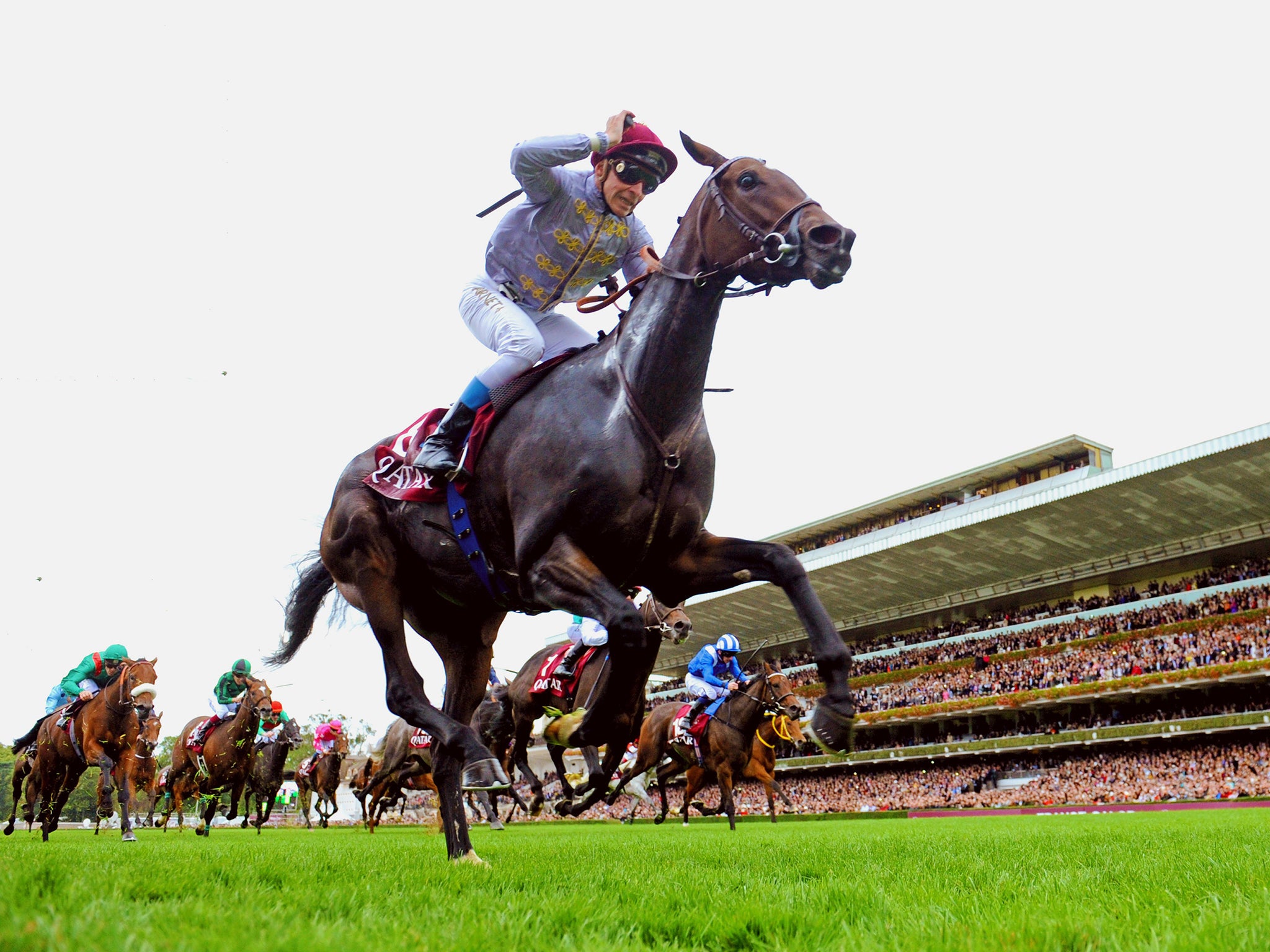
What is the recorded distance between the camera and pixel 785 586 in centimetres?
466

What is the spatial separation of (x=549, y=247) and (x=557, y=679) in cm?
777

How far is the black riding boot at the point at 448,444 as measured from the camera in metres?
5.30

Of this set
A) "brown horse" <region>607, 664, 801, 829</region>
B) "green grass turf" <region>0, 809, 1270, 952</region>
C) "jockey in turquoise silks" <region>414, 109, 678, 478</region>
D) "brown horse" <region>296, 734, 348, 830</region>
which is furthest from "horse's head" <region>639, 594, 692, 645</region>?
"brown horse" <region>296, 734, 348, 830</region>

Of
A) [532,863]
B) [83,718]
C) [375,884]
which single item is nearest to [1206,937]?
[375,884]

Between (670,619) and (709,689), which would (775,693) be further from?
(670,619)

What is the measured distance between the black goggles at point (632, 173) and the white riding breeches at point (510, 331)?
0.91 m

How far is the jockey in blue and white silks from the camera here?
52.7 feet

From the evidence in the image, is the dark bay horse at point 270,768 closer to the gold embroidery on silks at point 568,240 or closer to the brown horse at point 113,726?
the brown horse at point 113,726

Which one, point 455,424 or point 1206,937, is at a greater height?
point 455,424

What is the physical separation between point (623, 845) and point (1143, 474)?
31.1 meters

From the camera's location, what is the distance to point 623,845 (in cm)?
751

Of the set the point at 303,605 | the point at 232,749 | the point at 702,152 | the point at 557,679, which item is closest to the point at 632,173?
the point at 702,152

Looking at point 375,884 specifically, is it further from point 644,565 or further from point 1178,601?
point 1178,601

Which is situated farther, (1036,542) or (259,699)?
(1036,542)
